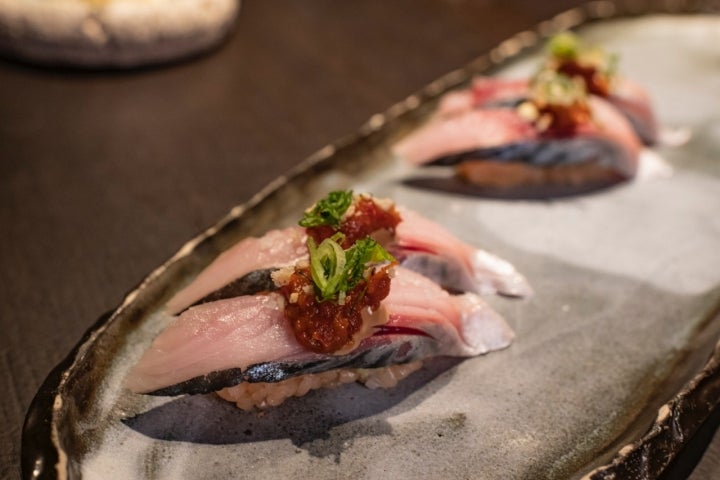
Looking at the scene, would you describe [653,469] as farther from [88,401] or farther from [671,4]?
[671,4]

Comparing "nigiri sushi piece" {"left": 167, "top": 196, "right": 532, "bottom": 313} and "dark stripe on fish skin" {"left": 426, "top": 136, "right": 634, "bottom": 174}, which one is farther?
"dark stripe on fish skin" {"left": 426, "top": 136, "right": 634, "bottom": 174}

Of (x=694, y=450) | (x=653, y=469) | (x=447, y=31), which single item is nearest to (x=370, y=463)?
(x=653, y=469)

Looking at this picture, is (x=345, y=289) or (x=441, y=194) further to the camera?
(x=441, y=194)

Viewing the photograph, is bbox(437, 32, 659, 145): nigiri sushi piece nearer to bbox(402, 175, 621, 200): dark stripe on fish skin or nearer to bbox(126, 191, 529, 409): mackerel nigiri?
bbox(402, 175, 621, 200): dark stripe on fish skin

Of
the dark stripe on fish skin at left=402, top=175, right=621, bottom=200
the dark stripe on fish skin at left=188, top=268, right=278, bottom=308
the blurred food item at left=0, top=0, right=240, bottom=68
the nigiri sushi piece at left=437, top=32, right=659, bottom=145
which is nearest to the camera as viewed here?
the dark stripe on fish skin at left=188, top=268, right=278, bottom=308

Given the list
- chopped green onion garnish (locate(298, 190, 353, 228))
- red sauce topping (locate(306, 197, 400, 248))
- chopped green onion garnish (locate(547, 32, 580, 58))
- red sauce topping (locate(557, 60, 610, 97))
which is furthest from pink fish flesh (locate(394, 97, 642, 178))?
chopped green onion garnish (locate(298, 190, 353, 228))

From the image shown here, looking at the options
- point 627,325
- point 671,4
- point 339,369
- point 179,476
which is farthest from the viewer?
point 671,4
